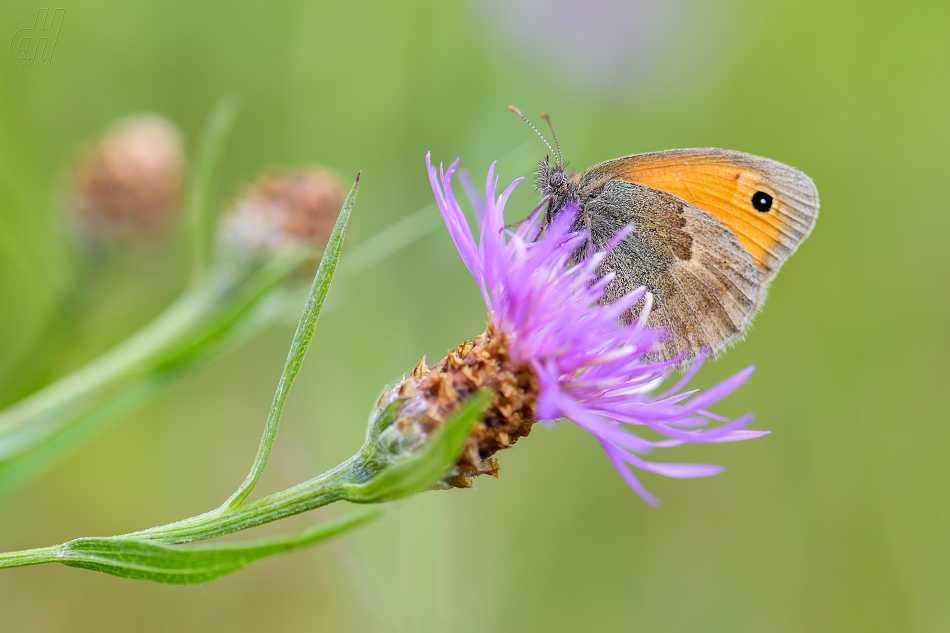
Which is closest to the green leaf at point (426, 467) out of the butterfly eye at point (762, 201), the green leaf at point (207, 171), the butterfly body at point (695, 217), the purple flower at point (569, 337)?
the purple flower at point (569, 337)

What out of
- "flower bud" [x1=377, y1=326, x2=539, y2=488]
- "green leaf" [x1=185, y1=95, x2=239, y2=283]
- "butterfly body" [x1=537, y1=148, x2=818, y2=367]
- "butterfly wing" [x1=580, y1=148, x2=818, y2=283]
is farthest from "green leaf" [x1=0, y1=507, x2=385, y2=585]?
"butterfly wing" [x1=580, y1=148, x2=818, y2=283]

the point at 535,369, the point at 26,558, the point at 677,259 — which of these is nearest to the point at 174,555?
the point at 26,558

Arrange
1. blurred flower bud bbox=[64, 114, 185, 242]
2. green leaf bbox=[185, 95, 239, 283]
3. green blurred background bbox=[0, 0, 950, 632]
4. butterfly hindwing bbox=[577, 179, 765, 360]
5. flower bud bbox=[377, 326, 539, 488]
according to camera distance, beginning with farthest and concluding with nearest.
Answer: green blurred background bbox=[0, 0, 950, 632] → blurred flower bud bbox=[64, 114, 185, 242] → butterfly hindwing bbox=[577, 179, 765, 360] → green leaf bbox=[185, 95, 239, 283] → flower bud bbox=[377, 326, 539, 488]

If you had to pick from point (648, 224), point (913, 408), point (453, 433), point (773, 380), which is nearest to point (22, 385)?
point (453, 433)

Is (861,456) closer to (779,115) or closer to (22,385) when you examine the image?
(779,115)

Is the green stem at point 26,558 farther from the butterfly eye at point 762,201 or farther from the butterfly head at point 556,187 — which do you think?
the butterfly eye at point 762,201

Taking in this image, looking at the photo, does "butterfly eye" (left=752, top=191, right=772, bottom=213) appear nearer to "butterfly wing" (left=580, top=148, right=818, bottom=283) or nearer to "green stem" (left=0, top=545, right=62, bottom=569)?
"butterfly wing" (left=580, top=148, right=818, bottom=283)
